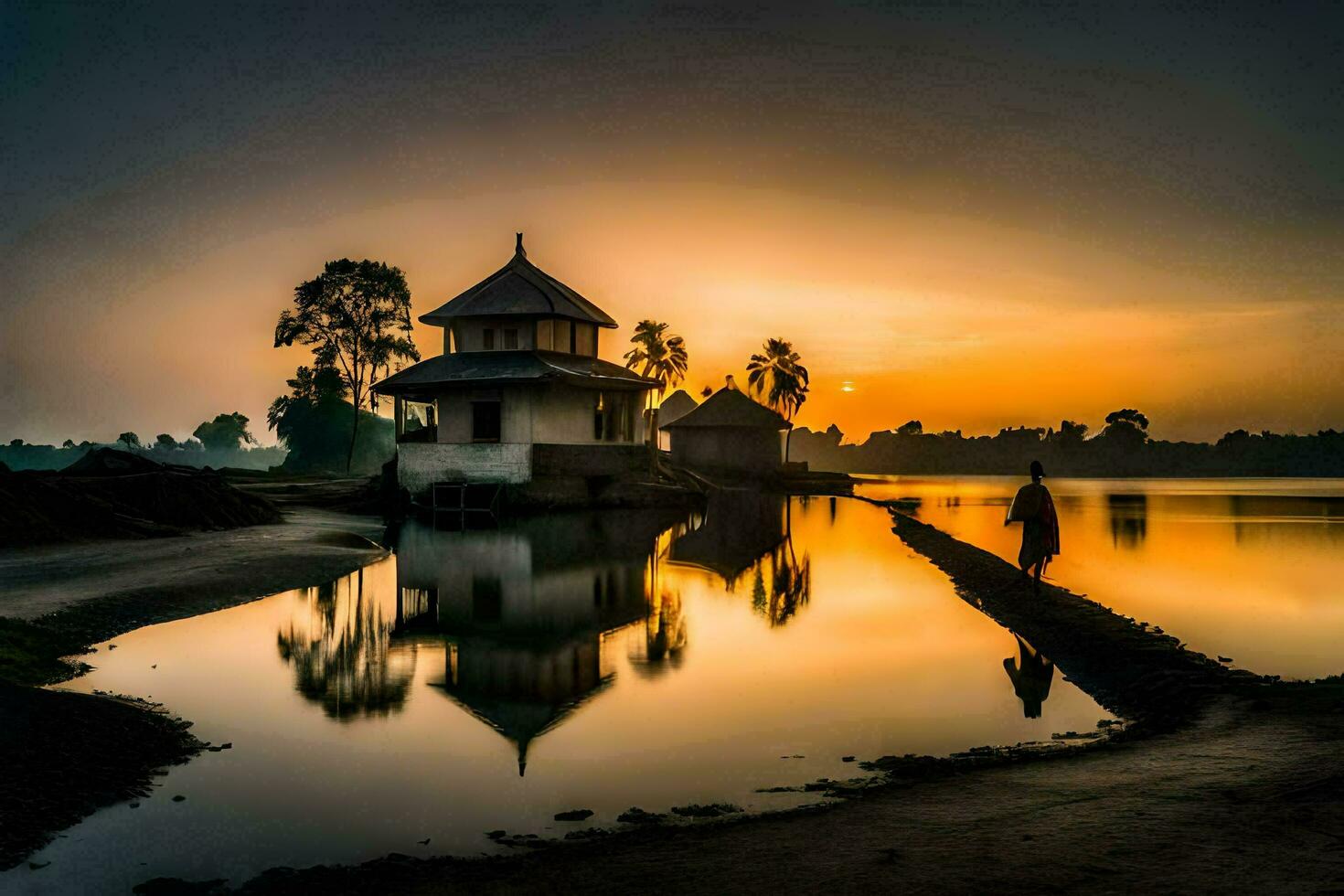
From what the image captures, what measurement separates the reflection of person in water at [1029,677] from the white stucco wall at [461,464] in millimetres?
26619

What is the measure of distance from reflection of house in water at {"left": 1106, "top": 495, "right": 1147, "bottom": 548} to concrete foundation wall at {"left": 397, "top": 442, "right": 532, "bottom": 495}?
23.5 metres

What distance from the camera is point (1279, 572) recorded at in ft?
74.3

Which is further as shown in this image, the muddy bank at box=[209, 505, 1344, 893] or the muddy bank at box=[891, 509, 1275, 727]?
the muddy bank at box=[891, 509, 1275, 727]

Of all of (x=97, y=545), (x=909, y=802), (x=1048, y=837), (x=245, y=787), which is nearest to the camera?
(x=1048, y=837)

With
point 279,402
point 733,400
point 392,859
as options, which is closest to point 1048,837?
point 392,859

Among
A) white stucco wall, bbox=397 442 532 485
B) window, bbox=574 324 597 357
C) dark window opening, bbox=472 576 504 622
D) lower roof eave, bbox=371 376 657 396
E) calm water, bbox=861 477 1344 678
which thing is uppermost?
window, bbox=574 324 597 357

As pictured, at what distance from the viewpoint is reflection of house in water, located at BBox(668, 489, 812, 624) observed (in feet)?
55.3

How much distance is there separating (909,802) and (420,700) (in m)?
5.46

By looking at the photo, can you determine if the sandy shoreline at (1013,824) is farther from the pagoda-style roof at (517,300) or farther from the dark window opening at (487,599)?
the pagoda-style roof at (517,300)

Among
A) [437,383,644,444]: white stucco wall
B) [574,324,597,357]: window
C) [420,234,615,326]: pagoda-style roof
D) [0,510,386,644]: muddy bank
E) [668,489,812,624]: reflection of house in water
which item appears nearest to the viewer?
[0,510,386,644]: muddy bank

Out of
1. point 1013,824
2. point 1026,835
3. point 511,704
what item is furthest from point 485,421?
point 1026,835

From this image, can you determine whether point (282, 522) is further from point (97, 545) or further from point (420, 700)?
point (420, 700)

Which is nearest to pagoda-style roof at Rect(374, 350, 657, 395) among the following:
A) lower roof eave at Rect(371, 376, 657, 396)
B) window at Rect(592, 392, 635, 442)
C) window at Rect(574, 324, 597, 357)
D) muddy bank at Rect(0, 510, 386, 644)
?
lower roof eave at Rect(371, 376, 657, 396)

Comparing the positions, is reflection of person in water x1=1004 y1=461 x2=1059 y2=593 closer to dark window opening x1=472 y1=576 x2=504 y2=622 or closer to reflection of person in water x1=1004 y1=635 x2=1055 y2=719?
reflection of person in water x1=1004 y1=635 x2=1055 y2=719
